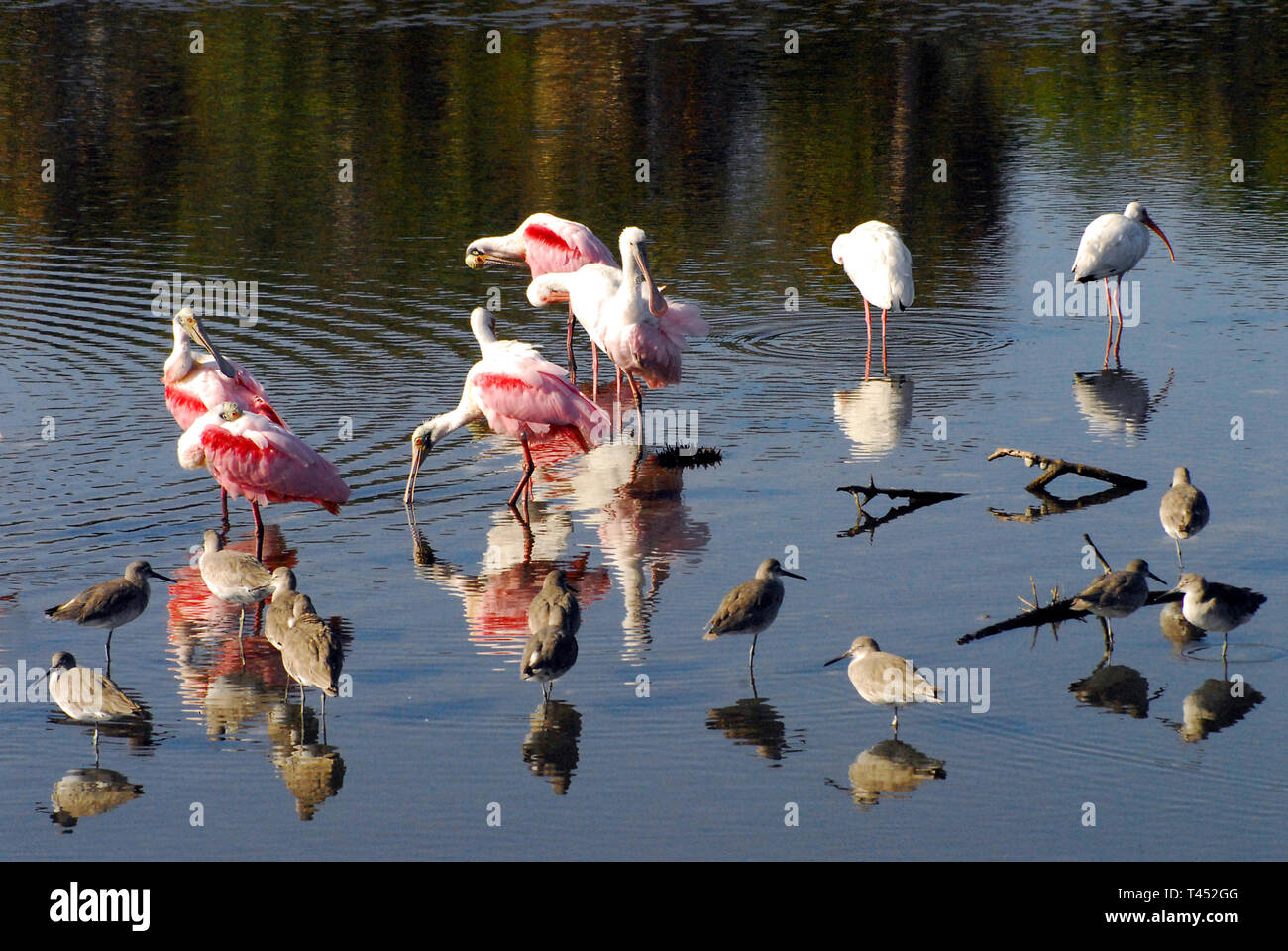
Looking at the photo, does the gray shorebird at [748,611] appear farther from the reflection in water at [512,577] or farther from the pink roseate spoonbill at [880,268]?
the pink roseate spoonbill at [880,268]

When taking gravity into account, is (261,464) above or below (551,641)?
above

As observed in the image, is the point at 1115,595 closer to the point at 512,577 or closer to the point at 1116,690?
the point at 1116,690

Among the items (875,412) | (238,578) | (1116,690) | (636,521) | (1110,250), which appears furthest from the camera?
(1110,250)

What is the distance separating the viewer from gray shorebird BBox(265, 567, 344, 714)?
845 centimetres

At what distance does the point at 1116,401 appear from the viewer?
1462 centimetres

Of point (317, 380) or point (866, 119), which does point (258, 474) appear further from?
point (866, 119)

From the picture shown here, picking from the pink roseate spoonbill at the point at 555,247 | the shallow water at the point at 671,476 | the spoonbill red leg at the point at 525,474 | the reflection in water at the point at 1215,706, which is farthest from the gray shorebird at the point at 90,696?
the pink roseate spoonbill at the point at 555,247

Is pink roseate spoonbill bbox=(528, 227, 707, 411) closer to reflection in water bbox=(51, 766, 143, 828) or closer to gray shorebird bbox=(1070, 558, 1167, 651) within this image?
gray shorebird bbox=(1070, 558, 1167, 651)

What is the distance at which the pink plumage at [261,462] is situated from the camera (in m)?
11.4

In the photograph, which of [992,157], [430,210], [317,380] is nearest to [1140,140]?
[992,157]

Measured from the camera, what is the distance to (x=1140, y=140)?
27.2 metres

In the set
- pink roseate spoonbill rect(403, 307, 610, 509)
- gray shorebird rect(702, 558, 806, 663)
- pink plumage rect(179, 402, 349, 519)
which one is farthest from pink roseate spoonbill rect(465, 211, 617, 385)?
gray shorebird rect(702, 558, 806, 663)

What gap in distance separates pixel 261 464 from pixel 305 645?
3.08 m

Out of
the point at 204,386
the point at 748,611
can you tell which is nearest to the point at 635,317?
the point at 204,386
